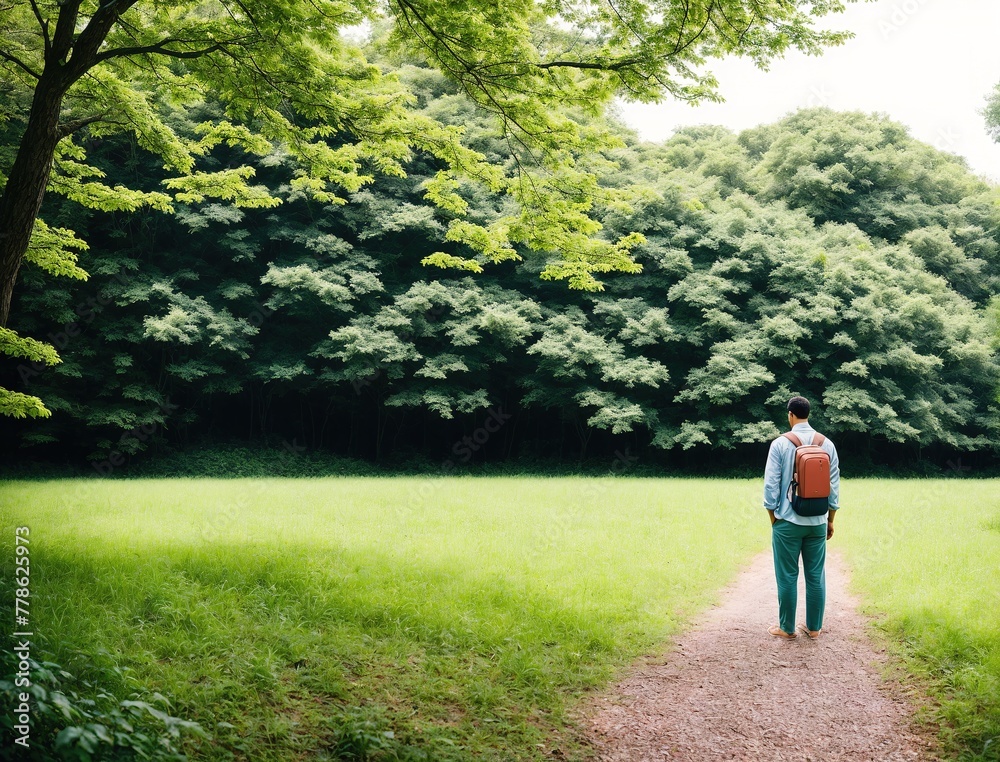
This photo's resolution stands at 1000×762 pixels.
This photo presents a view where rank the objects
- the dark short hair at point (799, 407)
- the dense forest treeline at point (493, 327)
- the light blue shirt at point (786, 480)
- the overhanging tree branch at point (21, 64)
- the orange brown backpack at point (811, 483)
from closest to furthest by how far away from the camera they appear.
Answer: the orange brown backpack at point (811, 483) → the light blue shirt at point (786, 480) → the dark short hair at point (799, 407) → the overhanging tree branch at point (21, 64) → the dense forest treeline at point (493, 327)

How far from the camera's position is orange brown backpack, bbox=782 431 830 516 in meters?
5.03

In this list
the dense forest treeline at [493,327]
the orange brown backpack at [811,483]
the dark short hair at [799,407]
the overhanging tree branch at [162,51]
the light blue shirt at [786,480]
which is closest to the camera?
the orange brown backpack at [811,483]

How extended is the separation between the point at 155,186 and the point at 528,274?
1408 centimetres

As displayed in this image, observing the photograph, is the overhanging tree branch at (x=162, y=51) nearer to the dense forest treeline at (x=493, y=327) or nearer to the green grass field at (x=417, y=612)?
the green grass field at (x=417, y=612)

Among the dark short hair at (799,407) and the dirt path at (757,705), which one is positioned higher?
the dark short hair at (799,407)

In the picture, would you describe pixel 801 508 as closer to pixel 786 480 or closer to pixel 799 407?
pixel 786 480

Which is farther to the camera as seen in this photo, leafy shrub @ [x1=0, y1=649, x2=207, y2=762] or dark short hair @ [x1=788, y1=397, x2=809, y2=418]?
dark short hair @ [x1=788, y1=397, x2=809, y2=418]

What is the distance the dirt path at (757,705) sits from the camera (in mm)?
3795

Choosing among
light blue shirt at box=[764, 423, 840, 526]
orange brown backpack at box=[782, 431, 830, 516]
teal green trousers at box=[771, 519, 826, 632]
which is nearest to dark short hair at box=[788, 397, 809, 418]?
light blue shirt at box=[764, 423, 840, 526]

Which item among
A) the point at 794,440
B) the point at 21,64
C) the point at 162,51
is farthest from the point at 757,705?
the point at 21,64

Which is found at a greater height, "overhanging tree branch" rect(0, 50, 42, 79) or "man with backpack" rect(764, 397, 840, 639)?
"overhanging tree branch" rect(0, 50, 42, 79)

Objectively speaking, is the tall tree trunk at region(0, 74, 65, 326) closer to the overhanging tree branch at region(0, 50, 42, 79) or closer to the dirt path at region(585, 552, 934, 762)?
the overhanging tree branch at region(0, 50, 42, 79)

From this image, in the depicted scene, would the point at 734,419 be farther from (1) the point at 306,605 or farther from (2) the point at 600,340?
(1) the point at 306,605

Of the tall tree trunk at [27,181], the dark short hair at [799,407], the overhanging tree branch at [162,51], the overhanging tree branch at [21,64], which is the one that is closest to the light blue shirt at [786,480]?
the dark short hair at [799,407]
